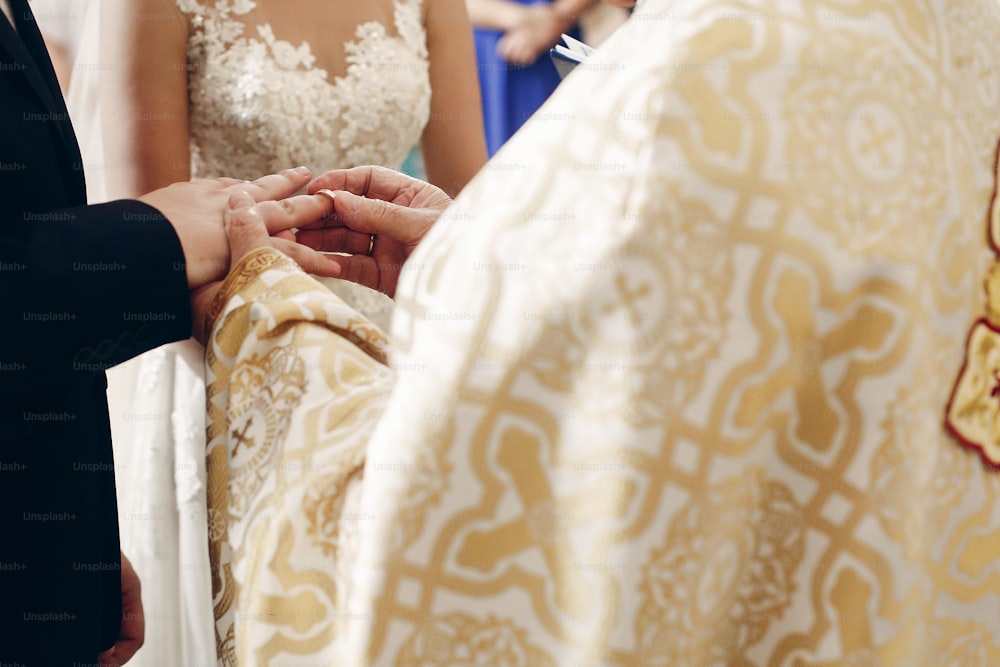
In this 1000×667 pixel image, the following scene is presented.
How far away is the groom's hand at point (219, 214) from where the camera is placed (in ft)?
2.43

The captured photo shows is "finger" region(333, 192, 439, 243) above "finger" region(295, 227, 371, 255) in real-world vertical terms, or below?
above

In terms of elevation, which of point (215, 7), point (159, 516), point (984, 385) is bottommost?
point (159, 516)

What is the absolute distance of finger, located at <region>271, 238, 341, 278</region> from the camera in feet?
2.62

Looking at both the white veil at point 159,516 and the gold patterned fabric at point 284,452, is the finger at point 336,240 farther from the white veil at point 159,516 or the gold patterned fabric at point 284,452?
the white veil at point 159,516

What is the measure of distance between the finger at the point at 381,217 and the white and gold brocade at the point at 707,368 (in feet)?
1.39

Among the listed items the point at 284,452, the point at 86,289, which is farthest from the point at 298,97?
the point at 284,452

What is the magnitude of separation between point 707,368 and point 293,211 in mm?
509

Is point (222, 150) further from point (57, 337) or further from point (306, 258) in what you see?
point (57, 337)

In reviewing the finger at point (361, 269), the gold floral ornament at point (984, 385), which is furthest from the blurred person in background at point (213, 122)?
the gold floral ornament at point (984, 385)

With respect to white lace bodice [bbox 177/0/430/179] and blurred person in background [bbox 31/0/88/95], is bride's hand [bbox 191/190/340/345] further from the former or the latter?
blurred person in background [bbox 31/0/88/95]

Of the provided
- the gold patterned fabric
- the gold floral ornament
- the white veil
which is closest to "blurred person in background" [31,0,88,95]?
the white veil

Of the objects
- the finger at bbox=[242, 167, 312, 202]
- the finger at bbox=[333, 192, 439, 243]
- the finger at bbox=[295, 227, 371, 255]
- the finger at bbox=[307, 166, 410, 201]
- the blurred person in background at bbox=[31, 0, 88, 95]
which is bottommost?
the finger at bbox=[295, 227, 371, 255]

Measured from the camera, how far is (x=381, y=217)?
93 centimetres

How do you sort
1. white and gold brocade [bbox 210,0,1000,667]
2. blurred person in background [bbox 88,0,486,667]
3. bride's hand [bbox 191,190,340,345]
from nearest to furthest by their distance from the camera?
white and gold brocade [bbox 210,0,1000,667] → bride's hand [bbox 191,190,340,345] → blurred person in background [bbox 88,0,486,667]
